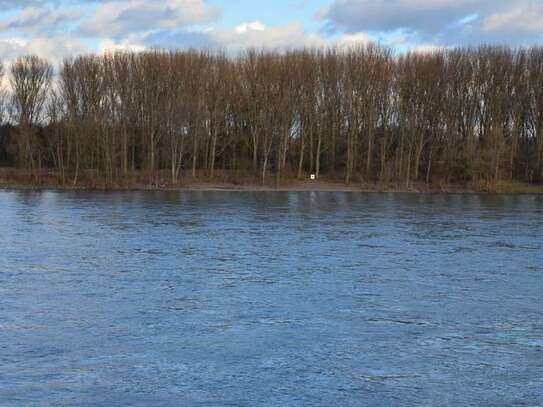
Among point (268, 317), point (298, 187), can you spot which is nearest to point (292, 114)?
point (298, 187)

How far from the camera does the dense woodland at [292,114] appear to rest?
73688mm

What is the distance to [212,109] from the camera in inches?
3039

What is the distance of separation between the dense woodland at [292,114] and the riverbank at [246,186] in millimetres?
926

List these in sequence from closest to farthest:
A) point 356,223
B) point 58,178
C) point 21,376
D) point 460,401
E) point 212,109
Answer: point 460,401, point 21,376, point 356,223, point 58,178, point 212,109

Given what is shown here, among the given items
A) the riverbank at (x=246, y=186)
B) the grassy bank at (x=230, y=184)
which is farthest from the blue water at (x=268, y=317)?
the grassy bank at (x=230, y=184)

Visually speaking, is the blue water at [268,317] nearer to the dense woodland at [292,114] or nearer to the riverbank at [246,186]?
the riverbank at [246,186]

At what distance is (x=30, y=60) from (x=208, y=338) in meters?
70.2

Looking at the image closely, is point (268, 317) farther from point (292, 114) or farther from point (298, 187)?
point (292, 114)

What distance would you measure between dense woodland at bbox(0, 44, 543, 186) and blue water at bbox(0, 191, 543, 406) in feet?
140

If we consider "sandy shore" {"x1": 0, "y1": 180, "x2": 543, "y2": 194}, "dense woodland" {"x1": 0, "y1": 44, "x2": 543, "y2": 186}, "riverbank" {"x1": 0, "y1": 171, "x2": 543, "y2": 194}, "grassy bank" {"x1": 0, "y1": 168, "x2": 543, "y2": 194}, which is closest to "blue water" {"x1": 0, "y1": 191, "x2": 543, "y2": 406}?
"sandy shore" {"x1": 0, "y1": 180, "x2": 543, "y2": 194}

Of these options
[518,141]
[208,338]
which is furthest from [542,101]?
[208,338]

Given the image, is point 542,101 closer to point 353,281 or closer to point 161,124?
point 161,124

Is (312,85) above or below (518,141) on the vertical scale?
above

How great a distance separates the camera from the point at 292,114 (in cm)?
7669
